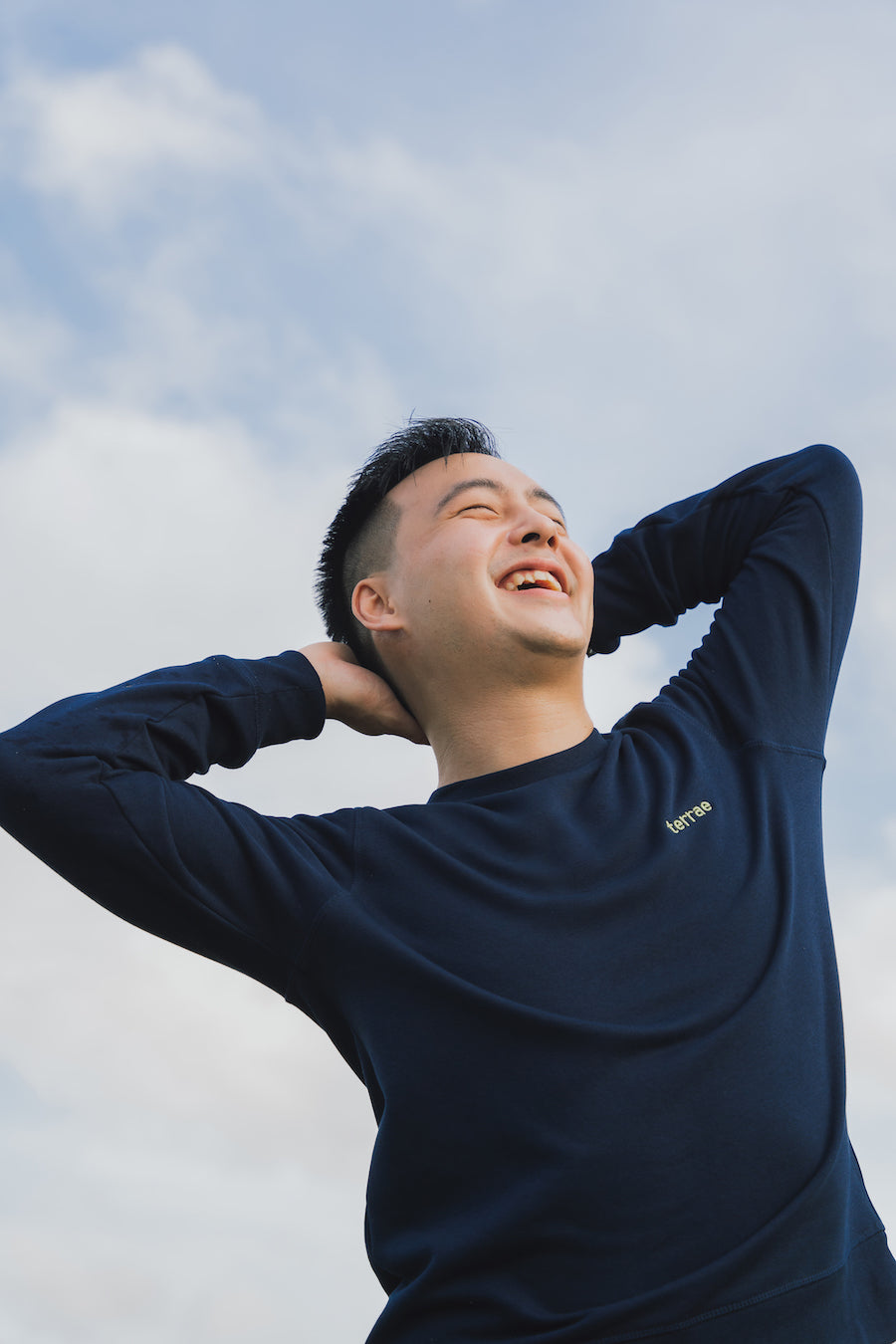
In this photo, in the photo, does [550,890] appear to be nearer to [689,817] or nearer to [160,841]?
[689,817]

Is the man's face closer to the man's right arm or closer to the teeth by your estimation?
the teeth

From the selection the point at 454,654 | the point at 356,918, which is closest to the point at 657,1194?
the point at 356,918

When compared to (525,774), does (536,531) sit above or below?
above

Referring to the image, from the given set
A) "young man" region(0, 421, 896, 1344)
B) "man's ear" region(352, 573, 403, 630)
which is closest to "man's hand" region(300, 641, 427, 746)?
"young man" region(0, 421, 896, 1344)

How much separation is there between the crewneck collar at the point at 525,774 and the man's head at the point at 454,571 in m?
0.23

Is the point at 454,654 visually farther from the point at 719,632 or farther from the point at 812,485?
the point at 812,485

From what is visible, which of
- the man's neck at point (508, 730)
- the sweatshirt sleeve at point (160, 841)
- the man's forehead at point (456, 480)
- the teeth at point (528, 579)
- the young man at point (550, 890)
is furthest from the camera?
the man's forehead at point (456, 480)

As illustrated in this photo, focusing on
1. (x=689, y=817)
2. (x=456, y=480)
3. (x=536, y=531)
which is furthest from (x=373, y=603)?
(x=689, y=817)

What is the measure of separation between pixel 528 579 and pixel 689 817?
0.78 metres

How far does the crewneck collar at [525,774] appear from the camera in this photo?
2859mm

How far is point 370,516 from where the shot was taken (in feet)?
12.1

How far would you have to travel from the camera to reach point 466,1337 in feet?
6.91

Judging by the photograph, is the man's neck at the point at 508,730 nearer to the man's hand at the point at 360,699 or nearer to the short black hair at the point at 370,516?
the man's hand at the point at 360,699

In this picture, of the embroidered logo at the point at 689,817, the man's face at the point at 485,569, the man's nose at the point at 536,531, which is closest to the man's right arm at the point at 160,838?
the man's face at the point at 485,569
